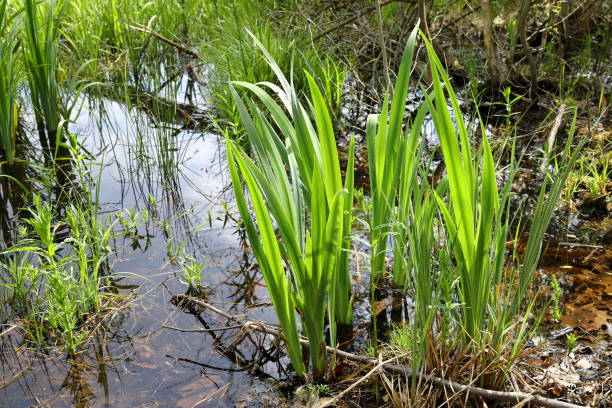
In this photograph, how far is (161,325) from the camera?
2084 mm

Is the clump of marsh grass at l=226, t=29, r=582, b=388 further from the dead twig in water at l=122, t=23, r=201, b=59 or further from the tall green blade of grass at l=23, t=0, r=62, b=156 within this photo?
the dead twig in water at l=122, t=23, r=201, b=59

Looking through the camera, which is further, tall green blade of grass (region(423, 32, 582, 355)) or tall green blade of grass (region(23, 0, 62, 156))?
tall green blade of grass (region(23, 0, 62, 156))

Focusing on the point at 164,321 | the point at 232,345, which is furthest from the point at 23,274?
the point at 232,345

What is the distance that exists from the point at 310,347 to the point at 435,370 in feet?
1.14

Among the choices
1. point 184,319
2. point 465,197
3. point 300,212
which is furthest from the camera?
point 184,319

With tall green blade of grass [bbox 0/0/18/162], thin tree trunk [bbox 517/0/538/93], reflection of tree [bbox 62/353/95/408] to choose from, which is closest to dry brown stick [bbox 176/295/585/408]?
reflection of tree [bbox 62/353/95/408]

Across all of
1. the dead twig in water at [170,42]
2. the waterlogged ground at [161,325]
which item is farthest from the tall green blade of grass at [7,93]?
the dead twig in water at [170,42]

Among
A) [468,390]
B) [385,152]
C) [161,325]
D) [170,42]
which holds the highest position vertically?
[170,42]

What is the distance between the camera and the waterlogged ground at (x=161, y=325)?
179cm

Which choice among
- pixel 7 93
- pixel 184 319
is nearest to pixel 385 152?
pixel 184 319

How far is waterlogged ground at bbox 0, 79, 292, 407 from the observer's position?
1794 mm

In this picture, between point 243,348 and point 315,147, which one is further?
point 243,348

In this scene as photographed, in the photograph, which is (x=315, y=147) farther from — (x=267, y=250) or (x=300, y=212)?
(x=267, y=250)

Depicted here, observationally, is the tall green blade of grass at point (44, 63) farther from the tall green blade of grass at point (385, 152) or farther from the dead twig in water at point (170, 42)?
the tall green blade of grass at point (385, 152)
